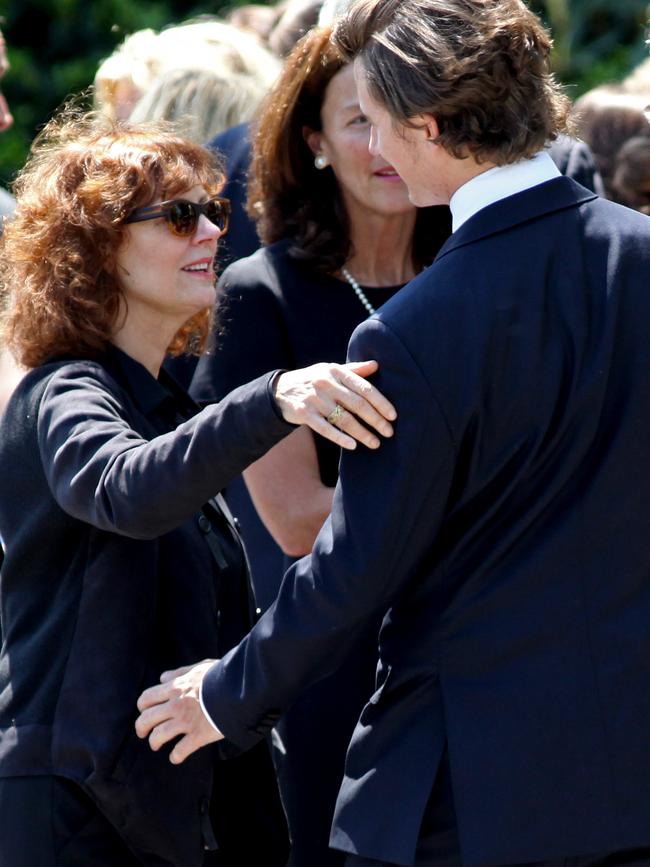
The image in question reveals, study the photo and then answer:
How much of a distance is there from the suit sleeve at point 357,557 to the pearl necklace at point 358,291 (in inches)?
38.3

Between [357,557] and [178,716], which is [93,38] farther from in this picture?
[357,557]

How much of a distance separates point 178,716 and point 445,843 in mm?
469

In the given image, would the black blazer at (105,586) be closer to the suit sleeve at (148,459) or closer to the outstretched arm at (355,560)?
the suit sleeve at (148,459)

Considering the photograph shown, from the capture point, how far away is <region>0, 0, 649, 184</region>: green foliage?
31.3ft

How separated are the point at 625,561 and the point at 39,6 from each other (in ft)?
29.2

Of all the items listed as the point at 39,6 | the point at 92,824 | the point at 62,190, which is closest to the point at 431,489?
the point at 92,824

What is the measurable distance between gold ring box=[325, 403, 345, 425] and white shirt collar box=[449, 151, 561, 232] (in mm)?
328

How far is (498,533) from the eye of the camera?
2078 mm

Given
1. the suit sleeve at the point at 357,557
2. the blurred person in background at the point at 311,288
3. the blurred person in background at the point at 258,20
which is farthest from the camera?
the blurred person in background at the point at 258,20

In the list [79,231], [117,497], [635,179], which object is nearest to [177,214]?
[79,231]

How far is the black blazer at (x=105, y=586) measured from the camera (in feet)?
7.36

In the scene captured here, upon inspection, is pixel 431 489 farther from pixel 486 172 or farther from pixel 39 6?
pixel 39 6

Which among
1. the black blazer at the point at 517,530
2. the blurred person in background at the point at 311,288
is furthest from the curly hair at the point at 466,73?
the blurred person in background at the point at 311,288

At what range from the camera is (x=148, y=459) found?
223cm
